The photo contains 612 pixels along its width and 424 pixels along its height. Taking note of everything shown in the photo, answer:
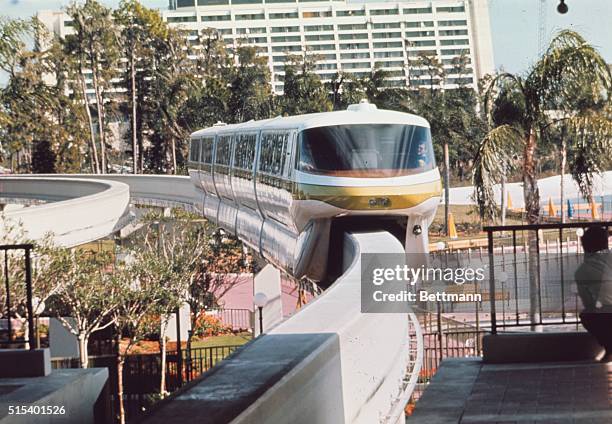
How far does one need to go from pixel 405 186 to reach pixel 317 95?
36.3 metres

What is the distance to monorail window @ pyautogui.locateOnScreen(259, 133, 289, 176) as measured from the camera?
23.2 meters

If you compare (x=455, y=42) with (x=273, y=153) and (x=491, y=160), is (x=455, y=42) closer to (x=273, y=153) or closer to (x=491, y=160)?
(x=273, y=153)

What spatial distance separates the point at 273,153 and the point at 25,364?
1371cm

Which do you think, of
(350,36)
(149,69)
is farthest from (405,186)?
(350,36)

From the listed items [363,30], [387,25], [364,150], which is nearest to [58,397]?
[364,150]

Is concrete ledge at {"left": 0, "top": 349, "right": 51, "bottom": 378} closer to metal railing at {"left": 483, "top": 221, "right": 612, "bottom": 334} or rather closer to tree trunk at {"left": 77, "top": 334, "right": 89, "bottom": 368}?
metal railing at {"left": 483, "top": 221, "right": 612, "bottom": 334}

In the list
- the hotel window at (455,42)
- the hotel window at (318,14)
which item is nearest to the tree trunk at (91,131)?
the hotel window at (318,14)

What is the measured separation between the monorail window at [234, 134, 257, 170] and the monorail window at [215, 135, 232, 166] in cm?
130

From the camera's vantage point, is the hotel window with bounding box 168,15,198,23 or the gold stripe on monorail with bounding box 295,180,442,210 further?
the hotel window with bounding box 168,15,198,23

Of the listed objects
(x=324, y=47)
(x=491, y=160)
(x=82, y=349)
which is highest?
(x=324, y=47)

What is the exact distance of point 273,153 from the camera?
24625 millimetres

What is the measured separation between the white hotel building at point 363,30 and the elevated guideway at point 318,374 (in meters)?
97.0

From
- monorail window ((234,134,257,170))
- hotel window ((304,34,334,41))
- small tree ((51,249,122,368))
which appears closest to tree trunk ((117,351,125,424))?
small tree ((51,249,122,368))

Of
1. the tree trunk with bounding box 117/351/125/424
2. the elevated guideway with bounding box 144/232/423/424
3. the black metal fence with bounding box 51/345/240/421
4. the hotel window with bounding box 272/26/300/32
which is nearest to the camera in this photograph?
the elevated guideway with bounding box 144/232/423/424
